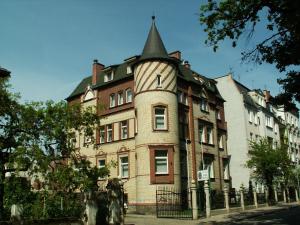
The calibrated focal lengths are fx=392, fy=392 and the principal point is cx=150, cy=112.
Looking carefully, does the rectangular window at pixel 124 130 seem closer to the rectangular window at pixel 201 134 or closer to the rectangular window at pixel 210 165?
the rectangular window at pixel 201 134

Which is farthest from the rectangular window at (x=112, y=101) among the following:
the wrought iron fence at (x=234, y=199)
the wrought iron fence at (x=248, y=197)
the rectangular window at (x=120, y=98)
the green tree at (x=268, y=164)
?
the wrought iron fence at (x=248, y=197)

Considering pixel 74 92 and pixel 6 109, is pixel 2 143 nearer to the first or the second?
pixel 6 109

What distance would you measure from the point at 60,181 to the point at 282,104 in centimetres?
1044

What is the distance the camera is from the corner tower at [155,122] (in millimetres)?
30828

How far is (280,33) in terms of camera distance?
14.3 metres

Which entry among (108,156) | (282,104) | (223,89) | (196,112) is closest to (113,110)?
(108,156)

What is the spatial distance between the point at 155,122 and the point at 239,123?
17212mm

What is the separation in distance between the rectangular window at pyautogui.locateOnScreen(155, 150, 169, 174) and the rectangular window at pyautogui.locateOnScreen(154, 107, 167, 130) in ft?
6.70

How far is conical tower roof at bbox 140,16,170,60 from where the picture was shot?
33031mm

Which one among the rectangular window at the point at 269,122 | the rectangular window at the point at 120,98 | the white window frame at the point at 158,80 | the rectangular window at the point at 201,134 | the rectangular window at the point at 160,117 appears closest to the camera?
the rectangular window at the point at 160,117

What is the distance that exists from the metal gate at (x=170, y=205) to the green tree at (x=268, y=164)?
466 inches

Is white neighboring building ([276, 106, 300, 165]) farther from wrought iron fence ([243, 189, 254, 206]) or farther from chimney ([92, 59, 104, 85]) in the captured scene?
chimney ([92, 59, 104, 85])

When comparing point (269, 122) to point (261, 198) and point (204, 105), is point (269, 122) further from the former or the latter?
point (204, 105)

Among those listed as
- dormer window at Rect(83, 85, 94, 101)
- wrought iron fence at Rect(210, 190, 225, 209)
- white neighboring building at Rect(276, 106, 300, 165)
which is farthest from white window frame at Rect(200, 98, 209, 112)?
white neighboring building at Rect(276, 106, 300, 165)
